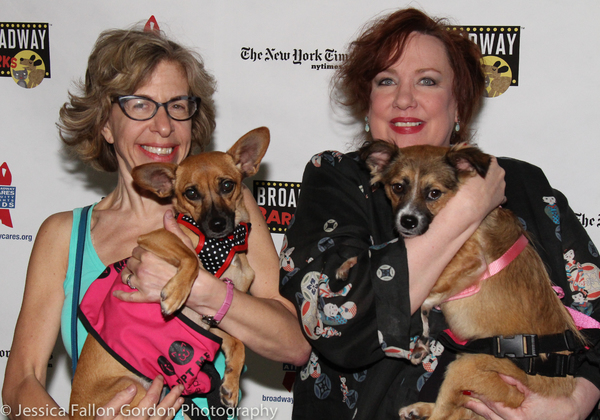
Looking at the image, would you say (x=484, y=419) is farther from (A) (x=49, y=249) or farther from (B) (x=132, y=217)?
(A) (x=49, y=249)

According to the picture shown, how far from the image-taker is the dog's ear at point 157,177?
2088 mm

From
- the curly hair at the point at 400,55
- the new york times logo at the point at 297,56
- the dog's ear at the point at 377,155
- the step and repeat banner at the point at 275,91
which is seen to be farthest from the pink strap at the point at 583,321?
the new york times logo at the point at 297,56

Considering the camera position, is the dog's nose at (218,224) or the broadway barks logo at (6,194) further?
the broadway barks logo at (6,194)

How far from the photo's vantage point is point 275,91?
330 centimetres

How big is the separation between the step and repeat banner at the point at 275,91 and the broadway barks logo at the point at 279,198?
0.01 meters

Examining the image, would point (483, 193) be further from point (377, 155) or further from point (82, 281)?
point (82, 281)

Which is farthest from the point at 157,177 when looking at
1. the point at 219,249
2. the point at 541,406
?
the point at 541,406

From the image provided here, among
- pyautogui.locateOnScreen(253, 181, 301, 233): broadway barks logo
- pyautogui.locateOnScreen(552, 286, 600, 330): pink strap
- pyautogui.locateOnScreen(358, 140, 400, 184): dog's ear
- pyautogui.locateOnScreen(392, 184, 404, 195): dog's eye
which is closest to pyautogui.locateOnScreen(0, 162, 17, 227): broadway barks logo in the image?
pyautogui.locateOnScreen(253, 181, 301, 233): broadway barks logo

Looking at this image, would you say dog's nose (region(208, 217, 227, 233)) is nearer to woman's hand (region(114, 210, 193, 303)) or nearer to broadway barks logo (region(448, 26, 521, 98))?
woman's hand (region(114, 210, 193, 303))

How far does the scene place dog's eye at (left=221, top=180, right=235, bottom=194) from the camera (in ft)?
7.50

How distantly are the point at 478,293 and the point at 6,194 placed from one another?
347 cm

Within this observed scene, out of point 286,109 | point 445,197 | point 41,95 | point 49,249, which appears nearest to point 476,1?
point 286,109

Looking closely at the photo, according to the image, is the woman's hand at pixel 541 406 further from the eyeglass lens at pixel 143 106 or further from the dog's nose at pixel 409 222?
the eyeglass lens at pixel 143 106

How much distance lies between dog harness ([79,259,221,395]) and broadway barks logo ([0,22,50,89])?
237 cm
